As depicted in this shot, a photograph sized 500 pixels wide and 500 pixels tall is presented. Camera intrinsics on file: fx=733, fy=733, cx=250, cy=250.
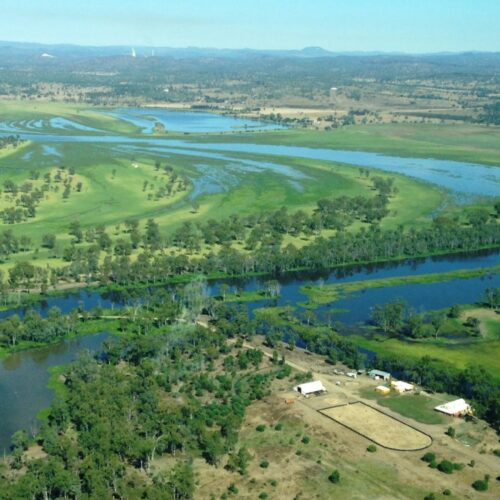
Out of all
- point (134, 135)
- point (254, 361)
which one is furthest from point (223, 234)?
point (134, 135)

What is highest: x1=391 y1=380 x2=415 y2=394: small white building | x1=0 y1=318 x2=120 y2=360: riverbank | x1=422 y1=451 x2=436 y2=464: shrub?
x1=391 y1=380 x2=415 y2=394: small white building

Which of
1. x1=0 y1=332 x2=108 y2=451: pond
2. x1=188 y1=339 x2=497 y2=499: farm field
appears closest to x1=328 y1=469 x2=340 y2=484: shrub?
x1=188 y1=339 x2=497 y2=499: farm field

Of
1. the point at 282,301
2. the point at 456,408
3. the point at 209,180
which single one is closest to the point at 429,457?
the point at 456,408

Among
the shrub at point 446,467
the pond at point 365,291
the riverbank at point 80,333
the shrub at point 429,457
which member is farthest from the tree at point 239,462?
the pond at point 365,291

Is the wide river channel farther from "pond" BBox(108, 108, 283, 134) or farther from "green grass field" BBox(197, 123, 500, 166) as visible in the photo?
"pond" BBox(108, 108, 283, 134)

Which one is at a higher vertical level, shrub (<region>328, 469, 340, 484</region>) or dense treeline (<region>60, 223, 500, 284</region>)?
dense treeline (<region>60, 223, 500, 284</region>)

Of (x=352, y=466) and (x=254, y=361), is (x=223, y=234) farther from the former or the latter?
(x=352, y=466)
